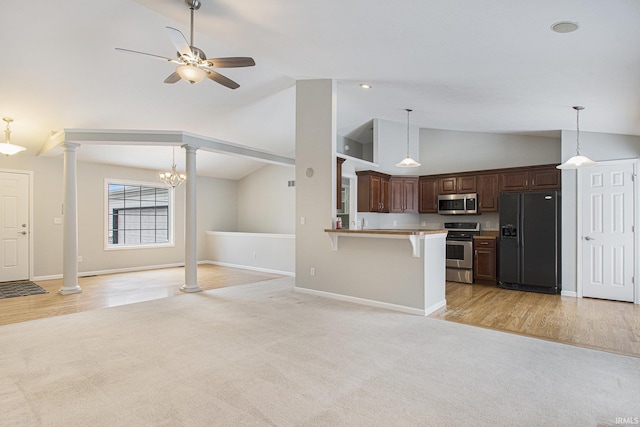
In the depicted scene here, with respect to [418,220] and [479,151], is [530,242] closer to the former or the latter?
[479,151]

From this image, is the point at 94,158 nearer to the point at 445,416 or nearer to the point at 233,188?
the point at 233,188

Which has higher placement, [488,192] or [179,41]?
[179,41]

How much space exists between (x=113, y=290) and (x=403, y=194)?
19.1ft

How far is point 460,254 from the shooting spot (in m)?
6.70

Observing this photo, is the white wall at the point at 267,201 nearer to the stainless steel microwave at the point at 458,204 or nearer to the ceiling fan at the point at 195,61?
the stainless steel microwave at the point at 458,204

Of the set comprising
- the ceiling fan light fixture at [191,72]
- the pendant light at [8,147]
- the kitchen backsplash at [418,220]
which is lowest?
the kitchen backsplash at [418,220]

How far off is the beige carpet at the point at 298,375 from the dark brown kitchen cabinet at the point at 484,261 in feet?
9.81

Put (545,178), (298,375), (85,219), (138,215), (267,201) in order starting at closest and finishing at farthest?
(298,375) < (545,178) < (85,219) < (138,215) < (267,201)

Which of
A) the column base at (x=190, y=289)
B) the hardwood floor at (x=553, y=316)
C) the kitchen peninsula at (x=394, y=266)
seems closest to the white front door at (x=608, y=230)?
the hardwood floor at (x=553, y=316)

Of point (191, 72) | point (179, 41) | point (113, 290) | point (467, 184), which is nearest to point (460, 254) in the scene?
point (467, 184)

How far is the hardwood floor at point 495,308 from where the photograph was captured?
12.0 ft

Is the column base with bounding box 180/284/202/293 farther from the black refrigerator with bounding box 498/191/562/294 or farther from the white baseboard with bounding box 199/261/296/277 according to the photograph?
the black refrigerator with bounding box 498/191/562/294

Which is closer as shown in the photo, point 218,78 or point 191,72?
point 191,72

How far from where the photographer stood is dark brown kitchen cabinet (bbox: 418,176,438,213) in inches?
293
